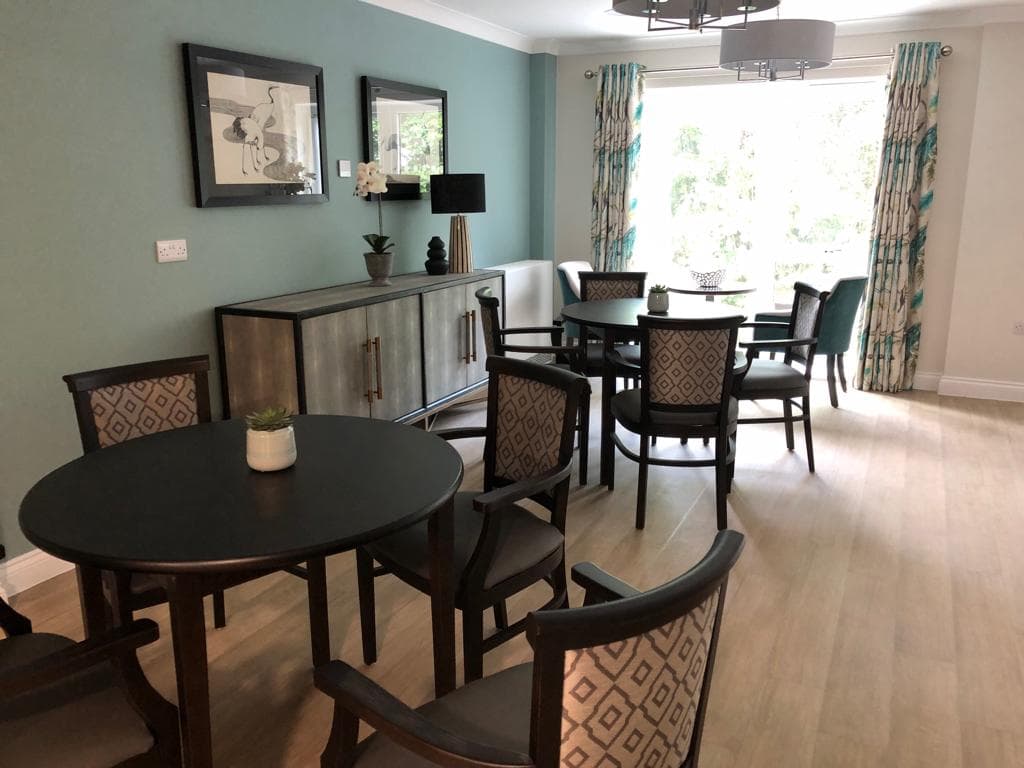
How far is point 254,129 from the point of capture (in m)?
3.73

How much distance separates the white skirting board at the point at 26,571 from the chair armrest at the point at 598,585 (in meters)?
2.17

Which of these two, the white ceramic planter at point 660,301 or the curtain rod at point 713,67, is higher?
the curtain rod at point 713,67

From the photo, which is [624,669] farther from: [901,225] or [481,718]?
[901,225]

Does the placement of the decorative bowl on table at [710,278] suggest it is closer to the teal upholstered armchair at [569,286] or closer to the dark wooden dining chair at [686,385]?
the teal upholstered armchair at [569,286]

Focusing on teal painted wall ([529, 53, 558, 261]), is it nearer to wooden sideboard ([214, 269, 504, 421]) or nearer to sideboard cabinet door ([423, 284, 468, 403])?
wooden sideboard ([214, 269, 504, 421])

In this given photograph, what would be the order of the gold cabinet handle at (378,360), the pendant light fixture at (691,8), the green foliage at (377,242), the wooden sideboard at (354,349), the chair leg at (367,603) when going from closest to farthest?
the chair leg at (367,603), the pendant light fixture at (691,8), the wooden sideboard at (354,349), the gold cabinet handle at (378,360), the green foliage at (377,242)

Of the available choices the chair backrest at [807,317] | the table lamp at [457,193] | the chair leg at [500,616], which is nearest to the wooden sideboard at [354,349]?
the table lamp at [457,193]

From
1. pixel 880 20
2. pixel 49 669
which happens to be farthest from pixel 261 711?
pixel 880 20

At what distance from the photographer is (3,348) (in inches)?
108

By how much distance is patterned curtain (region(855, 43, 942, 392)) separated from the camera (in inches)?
215

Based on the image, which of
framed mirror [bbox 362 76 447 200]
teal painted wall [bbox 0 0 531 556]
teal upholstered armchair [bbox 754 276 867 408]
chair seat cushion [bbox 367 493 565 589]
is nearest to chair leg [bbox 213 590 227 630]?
chair seat cushion [bbox 367 493 565 589]

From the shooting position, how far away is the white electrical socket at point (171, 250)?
332 cm

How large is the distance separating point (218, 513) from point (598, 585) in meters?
0.82

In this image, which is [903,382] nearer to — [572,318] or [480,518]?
[572,318]
